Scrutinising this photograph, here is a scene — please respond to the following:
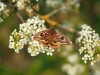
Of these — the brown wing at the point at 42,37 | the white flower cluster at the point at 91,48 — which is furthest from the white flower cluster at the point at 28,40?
Result: the white flower cluster at the point at 91,48

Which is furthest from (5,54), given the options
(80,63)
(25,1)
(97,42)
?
(97,42)

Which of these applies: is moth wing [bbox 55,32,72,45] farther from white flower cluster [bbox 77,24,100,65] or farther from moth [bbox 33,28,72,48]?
white flower cluster [bbox 77,24,100,65]

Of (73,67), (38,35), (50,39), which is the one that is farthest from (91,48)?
(73,67)

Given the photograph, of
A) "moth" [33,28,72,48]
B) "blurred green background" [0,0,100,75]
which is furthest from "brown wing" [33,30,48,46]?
"blurred green background" [0,0,100,75]

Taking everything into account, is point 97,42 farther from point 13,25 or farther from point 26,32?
point 13,25

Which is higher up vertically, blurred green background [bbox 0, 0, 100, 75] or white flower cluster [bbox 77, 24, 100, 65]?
blurred green background [bbox 0, 0, 100, 75]

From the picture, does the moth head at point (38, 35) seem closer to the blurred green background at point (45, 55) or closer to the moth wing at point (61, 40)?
the moth wing at point (61, 40)
